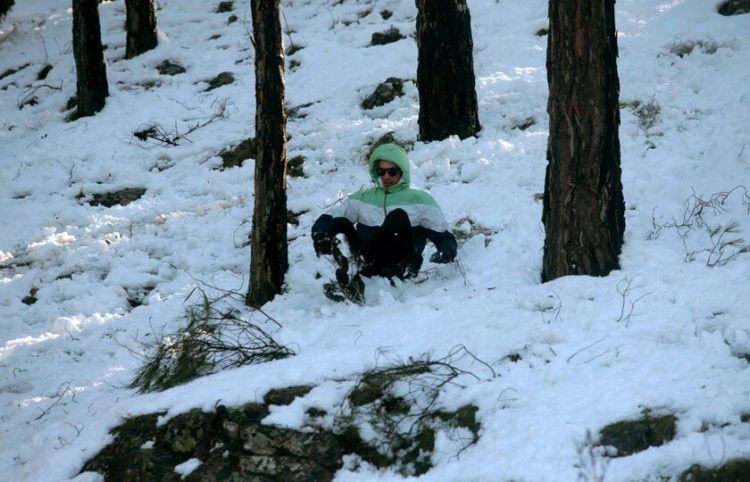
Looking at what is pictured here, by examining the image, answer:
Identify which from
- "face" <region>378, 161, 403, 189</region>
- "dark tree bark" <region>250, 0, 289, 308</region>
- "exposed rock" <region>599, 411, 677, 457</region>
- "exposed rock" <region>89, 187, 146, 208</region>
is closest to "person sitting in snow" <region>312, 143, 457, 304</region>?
"face" <region>378, 161, 403, 189</region>

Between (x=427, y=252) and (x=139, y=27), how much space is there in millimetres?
8780

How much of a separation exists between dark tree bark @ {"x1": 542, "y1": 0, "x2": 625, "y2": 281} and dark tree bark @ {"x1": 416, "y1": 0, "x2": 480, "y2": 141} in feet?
10.1

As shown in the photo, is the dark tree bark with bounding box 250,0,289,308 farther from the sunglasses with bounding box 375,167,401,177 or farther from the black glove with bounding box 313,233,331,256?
the sunglasses with bounding box 375,167,401,177

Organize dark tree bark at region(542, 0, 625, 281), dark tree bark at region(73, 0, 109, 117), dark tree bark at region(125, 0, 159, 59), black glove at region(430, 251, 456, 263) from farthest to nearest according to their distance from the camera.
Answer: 1. dark tree bark at region(125, 0, 159, 59)
2. dark tree bark at region(73, 0, 109, 117)
3. black glove at region(430, 251, 456, 263)
4. dark tree bark at region(542, 0, 625, 281)

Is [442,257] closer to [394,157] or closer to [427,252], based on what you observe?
[394,157]

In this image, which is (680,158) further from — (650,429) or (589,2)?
(650,429)

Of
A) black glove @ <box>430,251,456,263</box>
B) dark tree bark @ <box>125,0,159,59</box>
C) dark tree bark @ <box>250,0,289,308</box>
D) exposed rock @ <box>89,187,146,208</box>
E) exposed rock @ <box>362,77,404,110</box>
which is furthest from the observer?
dark tree bark @ <box>125,0,159,59</box>

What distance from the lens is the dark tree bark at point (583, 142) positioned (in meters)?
5.01

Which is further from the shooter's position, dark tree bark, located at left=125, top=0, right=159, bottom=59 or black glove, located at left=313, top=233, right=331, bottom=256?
dark tree bark, located at left=125, top=0, right=159, bottom=59

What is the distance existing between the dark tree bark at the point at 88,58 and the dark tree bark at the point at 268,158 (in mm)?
6062

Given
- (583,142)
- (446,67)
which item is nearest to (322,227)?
(583,142)

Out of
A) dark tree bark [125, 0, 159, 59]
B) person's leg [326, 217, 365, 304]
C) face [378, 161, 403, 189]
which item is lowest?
person's leg [326, 217, 365, 304]

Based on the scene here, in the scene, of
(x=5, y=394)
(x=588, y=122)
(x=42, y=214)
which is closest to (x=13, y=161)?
(x=42, y=214)

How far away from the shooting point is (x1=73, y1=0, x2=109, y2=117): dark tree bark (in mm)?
11117
